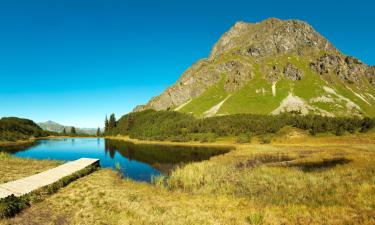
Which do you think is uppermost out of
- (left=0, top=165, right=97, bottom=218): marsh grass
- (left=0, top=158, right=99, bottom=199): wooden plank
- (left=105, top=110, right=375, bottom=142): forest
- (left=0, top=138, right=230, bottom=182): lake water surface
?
(left=105, top=110, right=375, bottom=142): forest

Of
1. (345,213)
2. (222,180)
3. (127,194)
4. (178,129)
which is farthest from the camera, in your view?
(178,129)

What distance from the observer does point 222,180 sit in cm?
3672

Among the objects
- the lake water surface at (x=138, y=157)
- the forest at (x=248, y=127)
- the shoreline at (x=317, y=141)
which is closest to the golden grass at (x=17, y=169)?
the lake water surface at (x=138, y=157)

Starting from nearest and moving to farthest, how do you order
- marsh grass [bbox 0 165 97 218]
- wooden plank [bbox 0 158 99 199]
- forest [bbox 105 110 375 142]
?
marsh grass [bbox 0 165 97 218] → wooden plank [bbox 0 158 99 199] → forest [bbox 105 110 375 142]

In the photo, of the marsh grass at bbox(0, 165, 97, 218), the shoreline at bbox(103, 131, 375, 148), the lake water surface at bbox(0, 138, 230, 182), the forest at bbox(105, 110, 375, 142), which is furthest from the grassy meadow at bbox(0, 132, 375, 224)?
the forest at bbox(105, 110, 375, 142)

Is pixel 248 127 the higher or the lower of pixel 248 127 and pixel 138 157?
the higher

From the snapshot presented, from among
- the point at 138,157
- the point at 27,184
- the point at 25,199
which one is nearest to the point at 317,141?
the point at 138,157

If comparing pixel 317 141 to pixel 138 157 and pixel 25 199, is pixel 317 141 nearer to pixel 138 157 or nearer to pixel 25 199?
pixel 138 157

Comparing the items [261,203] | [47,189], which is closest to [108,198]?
[47,189]

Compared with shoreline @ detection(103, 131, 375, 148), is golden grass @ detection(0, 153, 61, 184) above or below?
above

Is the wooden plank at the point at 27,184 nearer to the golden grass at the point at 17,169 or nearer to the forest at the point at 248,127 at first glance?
the golden grass at the point at 17,169

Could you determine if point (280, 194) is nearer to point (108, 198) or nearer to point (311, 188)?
point (311, 188)

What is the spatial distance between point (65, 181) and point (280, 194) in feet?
90.3

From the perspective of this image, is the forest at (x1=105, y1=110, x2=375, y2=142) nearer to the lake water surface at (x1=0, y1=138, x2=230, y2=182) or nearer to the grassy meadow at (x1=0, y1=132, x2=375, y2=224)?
the lake water surface at (x1=0, y1=138, x2=230, y2=182)
